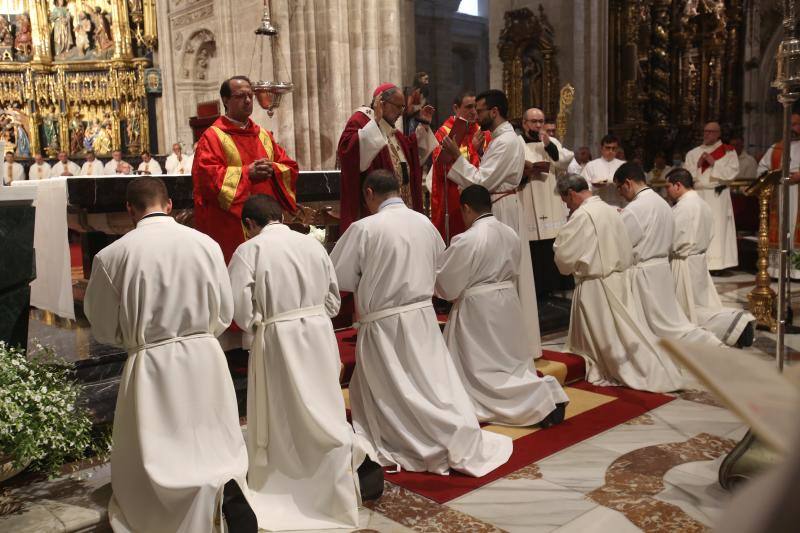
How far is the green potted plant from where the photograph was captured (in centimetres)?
311

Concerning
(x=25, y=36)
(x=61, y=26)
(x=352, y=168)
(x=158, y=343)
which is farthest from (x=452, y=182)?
(x=25, y=36)

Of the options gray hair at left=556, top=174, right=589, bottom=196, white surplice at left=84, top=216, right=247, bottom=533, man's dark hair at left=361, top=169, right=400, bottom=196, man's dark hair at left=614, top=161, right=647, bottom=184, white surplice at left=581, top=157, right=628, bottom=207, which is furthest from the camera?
white surplice at left=581, top=157, right=628, bottom=207

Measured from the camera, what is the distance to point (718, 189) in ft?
36.2

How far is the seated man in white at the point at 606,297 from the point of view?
5.57 metres

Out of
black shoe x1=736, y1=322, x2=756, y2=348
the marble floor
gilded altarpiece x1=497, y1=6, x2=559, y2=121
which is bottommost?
the marble floor

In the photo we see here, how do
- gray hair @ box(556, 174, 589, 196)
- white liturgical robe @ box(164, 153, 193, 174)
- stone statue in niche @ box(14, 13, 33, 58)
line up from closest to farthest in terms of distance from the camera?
1. gray hair @ box(556, 174, 589, 196)
2. white liturgical robe @ box(164, 153, 193, 174)
3. stone statue in niche @ box(14, 13, 33, 58)

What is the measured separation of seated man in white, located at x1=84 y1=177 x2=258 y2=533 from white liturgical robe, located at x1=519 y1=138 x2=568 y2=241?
14.0 ft

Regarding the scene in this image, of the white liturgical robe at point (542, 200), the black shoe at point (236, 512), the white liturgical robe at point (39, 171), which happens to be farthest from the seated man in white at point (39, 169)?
the black shoe at point (236, 512)

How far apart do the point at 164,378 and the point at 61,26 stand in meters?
15.5

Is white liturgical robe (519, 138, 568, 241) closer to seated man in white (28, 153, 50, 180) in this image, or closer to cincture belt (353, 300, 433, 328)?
cincture belt (353, 300, 433, 328)

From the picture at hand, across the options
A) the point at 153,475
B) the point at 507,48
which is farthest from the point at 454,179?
the point at 507,48

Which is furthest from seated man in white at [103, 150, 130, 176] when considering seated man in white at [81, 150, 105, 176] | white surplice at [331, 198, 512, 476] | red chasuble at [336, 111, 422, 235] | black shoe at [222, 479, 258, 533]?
black shoe at [222, 479, 258, 533]

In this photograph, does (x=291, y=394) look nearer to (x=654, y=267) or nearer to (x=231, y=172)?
(x=231, y=172)

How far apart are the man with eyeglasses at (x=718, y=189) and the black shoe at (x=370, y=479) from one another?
831 cm
